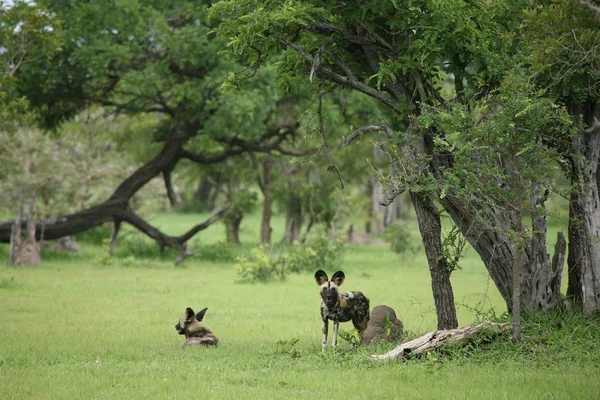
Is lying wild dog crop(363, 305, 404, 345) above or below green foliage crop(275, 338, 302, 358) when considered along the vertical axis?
above

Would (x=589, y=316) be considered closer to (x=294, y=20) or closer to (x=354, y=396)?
(x=354, y=396)

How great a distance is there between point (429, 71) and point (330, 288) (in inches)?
123

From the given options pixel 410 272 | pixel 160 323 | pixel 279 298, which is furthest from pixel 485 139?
pixel 410 272

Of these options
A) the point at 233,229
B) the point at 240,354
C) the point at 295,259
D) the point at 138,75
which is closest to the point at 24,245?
the point at 138,75

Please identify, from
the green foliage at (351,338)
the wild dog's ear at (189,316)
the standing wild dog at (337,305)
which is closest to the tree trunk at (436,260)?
the standing wild dog at (337,305)

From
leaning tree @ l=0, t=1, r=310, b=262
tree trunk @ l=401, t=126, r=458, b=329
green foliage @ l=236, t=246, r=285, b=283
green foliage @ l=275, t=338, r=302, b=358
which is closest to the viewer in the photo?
green foliage @ l=275, t=338, r=302, b=358

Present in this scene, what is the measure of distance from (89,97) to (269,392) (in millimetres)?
19821

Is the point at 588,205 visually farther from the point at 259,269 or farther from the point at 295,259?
the point at 295,259

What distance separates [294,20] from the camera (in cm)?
1040

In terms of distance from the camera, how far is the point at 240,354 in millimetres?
11375

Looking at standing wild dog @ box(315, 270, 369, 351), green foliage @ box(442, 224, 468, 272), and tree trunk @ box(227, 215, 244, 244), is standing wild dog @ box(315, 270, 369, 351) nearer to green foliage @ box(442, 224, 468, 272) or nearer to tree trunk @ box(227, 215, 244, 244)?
green foliage @ box(442, 224, 468, 272)

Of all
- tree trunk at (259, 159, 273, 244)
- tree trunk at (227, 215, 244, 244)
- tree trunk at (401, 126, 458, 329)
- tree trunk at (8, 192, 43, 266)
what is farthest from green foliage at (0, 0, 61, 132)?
tree trunk at (227, 215, 244, 244)

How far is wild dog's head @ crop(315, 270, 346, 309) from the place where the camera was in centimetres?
1077

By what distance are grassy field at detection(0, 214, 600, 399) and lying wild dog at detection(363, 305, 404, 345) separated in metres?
0.40
